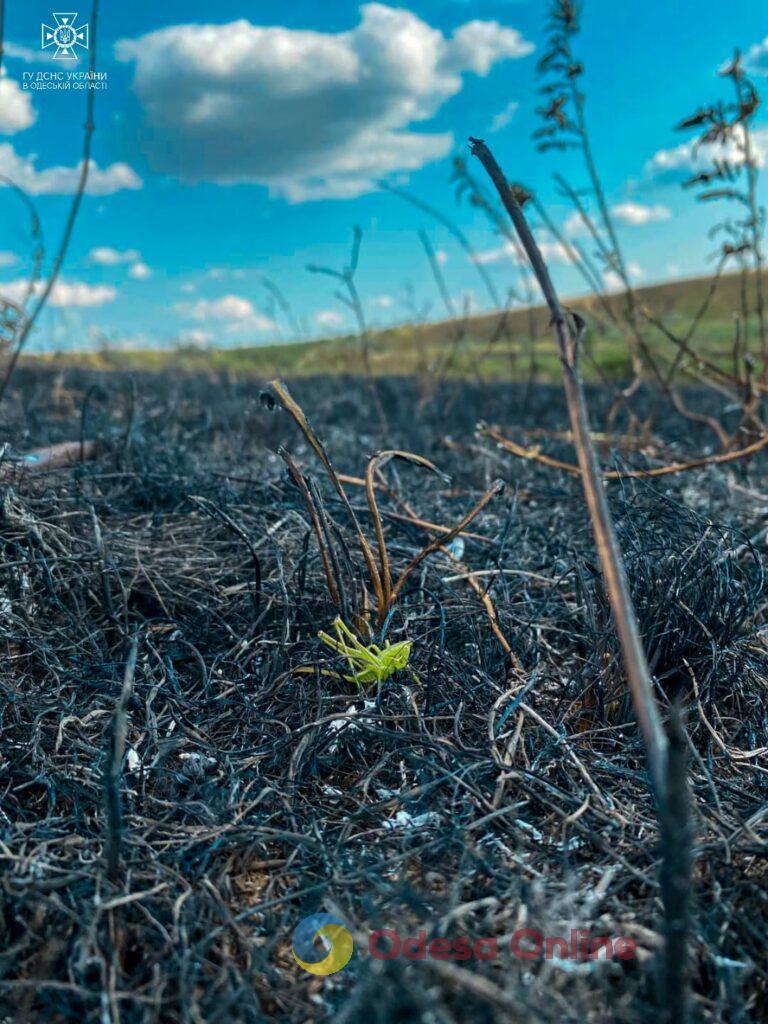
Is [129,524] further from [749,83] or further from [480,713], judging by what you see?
[749,83]

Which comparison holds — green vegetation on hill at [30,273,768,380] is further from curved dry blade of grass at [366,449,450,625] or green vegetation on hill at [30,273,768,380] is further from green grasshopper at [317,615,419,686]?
green grasshopper at [317,615,419,686]

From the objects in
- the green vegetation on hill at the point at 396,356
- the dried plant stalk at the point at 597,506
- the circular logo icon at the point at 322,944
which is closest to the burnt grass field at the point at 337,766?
the circular logo icon at the point at 322,944

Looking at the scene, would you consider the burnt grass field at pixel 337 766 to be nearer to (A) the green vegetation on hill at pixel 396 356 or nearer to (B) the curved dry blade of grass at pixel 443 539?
(B) the curved dry blade of grass at pixel 443 539

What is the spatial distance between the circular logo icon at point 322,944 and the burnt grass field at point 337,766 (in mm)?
18

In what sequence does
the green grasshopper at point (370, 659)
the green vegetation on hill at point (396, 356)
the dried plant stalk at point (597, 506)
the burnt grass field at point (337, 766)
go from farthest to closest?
1. the green vegetation on hill at point (396, 356)
2. the green grasshopper at point (370, 659)
3. the burnt grass field at point (337, 766)
4. the dried plant stalk at point (597, 506)

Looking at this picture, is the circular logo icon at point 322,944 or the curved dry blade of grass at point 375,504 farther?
the curved dry blade of grass at point 375,504

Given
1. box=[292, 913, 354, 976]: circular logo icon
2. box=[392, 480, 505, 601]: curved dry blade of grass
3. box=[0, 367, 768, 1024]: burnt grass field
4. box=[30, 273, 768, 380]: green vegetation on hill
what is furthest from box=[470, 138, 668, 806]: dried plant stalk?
box=[30, 273, 768, 380]: green vegetation on hill

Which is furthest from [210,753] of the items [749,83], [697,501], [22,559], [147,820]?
[749,83]

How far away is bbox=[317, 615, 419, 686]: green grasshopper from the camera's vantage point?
1.39 meters

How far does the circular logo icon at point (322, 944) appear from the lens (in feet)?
3.02

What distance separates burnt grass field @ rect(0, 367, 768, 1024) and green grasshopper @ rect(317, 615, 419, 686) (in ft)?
0.14

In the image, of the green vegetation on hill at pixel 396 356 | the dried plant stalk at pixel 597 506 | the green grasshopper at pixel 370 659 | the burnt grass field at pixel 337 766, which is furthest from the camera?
the green vegetation on hill at pixel 396 356

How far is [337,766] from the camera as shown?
1301 millimetres

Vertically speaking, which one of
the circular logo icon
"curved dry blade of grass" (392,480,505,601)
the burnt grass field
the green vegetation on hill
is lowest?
the circular logo icon
